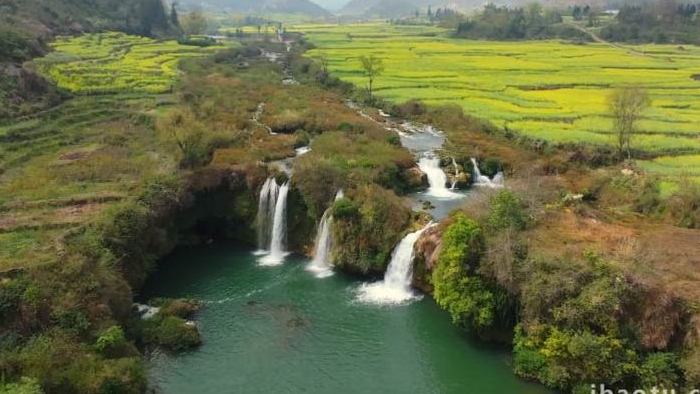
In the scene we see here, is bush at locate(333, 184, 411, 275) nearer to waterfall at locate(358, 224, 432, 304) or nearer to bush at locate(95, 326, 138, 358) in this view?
waterfall at locate(358, 224, 432, 304)

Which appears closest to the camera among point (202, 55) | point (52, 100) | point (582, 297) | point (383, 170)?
point (582, 297)

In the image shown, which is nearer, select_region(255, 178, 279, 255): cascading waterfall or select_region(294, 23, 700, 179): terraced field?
select_region(255, 178, 279, 255): cascading waterfall

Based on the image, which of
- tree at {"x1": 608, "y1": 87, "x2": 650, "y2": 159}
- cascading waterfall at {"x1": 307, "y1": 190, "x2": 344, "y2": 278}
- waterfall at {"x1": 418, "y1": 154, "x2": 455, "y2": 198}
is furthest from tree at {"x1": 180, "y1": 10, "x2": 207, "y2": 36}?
cascading waterfall at {"x1": 307, "y1": 190, "x2": 344, "y2": 278}

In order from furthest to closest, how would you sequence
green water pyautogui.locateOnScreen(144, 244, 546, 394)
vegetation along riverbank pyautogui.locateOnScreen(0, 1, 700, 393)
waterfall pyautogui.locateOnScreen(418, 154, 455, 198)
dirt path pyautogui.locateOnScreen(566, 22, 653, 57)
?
dirt path pyautogui.locateOnScreen(566, 22, 653, 57)
waterfall pyautogui.locateOnScreen(418, 154, 455, 198)
green water pyautogui.locateOnScreen(144, 244, 546, 394)
vegetation along riverbank pyautogui.locateOnScreen(0, 1, 700, 393)

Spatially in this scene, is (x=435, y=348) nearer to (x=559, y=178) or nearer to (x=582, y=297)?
(x=582, y=297)

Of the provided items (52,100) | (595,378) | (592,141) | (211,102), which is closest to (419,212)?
(595,378)

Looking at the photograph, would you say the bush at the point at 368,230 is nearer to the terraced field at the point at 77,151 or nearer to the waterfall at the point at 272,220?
the waterfall at the point at 272,220

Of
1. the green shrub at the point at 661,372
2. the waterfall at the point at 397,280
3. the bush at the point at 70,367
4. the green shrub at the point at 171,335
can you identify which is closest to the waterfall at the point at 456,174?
the waterfall at the point at 397,280
